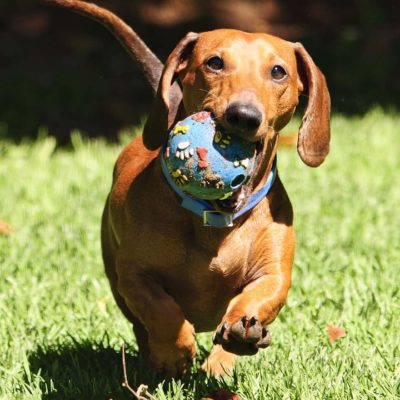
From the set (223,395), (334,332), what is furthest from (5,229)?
(223,395)

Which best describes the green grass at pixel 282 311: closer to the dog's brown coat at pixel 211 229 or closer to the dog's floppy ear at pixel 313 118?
the dog's brown coat at pixel 211 229

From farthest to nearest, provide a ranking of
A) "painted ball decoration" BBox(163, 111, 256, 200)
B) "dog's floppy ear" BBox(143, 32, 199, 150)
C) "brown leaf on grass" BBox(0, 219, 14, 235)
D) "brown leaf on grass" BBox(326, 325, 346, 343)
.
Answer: "brown leaf on grass" BBox(0, 219, 14, 235)
"brown leaf on grass" BBox(326, 325, 346, 343)
"dog's floppy ear" BBox(143, 32, 199, 150)
"painted ball decoration" BBox(163, 111, 256, 200)

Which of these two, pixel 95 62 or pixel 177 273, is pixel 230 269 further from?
pixel 95 62

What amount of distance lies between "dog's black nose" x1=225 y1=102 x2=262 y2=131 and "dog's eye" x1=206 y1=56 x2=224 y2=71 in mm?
333

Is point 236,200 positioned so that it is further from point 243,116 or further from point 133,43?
point 133,43

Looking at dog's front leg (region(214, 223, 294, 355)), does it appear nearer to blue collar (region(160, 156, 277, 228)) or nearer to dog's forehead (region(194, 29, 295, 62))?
blue collar (region(160, 156, 277, 228))

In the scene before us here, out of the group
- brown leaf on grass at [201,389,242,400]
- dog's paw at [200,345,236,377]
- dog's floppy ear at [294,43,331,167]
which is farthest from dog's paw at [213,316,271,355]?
dog's floppy ear at [294,43,331,167]

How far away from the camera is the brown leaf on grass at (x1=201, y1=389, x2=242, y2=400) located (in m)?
3.55

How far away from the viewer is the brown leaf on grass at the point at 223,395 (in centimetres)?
355

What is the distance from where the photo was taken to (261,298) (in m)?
3.58

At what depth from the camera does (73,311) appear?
4.74m

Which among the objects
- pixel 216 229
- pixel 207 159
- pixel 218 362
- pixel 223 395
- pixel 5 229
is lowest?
pixel 5 229

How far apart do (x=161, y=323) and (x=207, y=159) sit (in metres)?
0.59

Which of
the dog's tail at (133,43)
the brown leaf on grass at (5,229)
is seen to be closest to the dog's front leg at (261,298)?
the dog's tail at (133,43)
